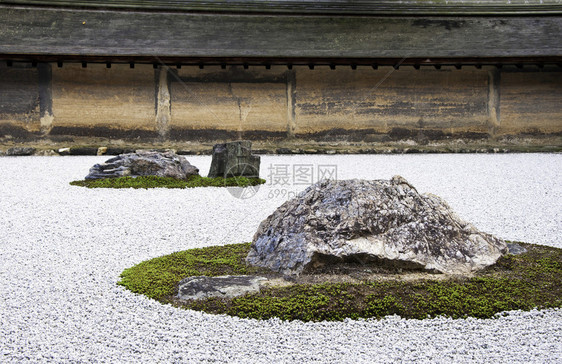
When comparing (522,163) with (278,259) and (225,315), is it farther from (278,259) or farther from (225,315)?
(225,315)

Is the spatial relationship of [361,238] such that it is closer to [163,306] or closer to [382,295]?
[382,295]

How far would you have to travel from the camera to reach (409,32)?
56.3 feet

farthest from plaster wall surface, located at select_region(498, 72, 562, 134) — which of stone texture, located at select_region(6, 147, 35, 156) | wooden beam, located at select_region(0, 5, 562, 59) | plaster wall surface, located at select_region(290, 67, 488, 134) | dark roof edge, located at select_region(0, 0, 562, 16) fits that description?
stone texture, located at select_region(6, 147, 35, 156)

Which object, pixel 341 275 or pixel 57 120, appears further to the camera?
pixel 57 120

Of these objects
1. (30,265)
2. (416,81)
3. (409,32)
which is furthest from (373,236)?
(409,32)

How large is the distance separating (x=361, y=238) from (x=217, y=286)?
41.3 inches

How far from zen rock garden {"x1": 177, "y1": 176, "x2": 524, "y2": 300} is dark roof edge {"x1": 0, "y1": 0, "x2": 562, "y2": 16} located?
15.4m

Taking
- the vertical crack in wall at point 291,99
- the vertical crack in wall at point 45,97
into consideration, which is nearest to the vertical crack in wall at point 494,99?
the vertical crack in wall at point 291,99

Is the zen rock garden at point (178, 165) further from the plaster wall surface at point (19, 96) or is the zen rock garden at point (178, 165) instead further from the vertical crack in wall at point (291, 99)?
the plaster wall surface at point (19, 96)

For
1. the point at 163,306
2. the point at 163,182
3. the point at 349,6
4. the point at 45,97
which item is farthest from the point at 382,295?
the point at 349,6

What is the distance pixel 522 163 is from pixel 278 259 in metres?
10.2

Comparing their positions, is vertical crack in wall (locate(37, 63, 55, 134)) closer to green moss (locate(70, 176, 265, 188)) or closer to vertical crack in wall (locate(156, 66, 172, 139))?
vertical crack in wall (locate(156, 66, 172, 139))

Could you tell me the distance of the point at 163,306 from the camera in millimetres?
2996

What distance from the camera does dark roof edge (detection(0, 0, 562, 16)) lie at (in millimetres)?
17266
